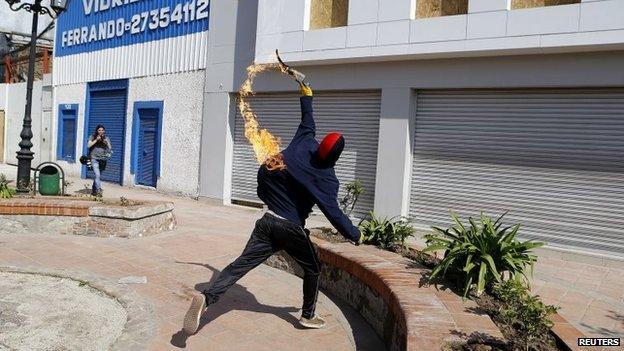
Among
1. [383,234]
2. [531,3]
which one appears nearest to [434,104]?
[531,3]

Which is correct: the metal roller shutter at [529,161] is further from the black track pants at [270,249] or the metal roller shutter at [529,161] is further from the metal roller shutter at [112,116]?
the metal roller shutter at [112,116]

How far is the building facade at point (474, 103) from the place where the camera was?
26.3ft

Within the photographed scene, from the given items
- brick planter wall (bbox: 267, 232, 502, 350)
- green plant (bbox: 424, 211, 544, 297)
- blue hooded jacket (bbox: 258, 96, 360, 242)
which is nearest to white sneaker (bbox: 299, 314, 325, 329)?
brick planter wall (bbox: 267, 232, 502, 350)

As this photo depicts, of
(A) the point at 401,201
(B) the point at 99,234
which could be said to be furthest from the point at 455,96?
(B) the point at 99,234

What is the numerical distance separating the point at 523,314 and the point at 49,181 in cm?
889

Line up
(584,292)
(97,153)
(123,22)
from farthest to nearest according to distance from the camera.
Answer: (123,22)
(97,153)
(584,292)

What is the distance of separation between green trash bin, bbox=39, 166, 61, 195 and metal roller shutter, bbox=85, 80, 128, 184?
20.2 feet

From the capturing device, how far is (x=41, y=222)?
8039 millimetres

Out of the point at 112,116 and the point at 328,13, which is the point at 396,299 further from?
the point at 112,116

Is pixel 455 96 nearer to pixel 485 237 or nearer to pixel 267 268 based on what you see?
pixel 267 268

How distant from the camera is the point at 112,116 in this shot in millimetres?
Answer: 17125

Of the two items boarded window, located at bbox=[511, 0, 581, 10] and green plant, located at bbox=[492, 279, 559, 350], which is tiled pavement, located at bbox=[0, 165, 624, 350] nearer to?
green plant, located at bbox=[492, 279, 559, 350]

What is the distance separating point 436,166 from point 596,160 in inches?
103

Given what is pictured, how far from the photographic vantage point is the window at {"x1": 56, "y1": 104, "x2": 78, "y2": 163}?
61.8ft
